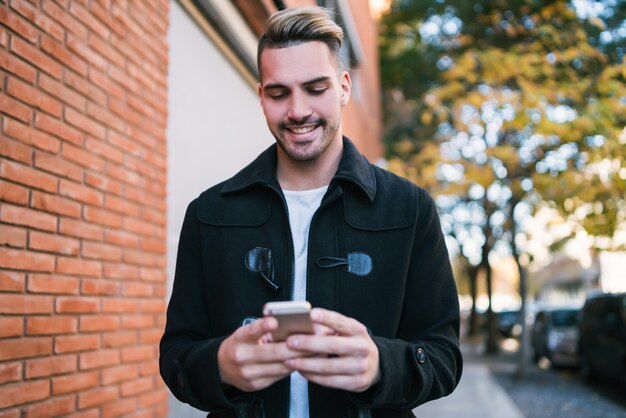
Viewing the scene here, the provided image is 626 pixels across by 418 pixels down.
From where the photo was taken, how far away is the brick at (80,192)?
3154 mm

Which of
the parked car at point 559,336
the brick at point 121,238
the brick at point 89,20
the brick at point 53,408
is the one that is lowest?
the parked car at point 559,336

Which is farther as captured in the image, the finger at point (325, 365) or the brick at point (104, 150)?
the brick at point (104, 150)

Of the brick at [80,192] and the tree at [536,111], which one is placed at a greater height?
the tree at [536,111]

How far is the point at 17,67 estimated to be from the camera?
2809mm

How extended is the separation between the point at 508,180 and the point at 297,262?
37.3ft

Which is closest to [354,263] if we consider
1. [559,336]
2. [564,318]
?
[559,336]

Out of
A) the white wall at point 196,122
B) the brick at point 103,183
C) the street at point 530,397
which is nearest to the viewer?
the brick at point 103,183

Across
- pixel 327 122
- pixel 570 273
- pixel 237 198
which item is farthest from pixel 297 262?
pixel 570 273

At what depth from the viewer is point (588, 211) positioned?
447 inches

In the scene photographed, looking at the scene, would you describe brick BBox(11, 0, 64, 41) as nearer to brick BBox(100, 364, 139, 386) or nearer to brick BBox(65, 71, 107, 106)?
brick BBox(65, 71, 107, 106)

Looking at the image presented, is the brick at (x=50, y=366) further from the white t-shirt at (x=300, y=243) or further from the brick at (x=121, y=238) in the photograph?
the white t-shirt at (x=300, y=243)

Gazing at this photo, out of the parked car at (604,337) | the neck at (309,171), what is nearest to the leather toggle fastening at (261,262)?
the neck at (309,171)

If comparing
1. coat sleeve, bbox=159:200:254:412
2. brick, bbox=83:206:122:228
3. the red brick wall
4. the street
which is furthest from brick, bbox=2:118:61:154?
the street

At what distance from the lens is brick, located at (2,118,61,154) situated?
2.73 meters
